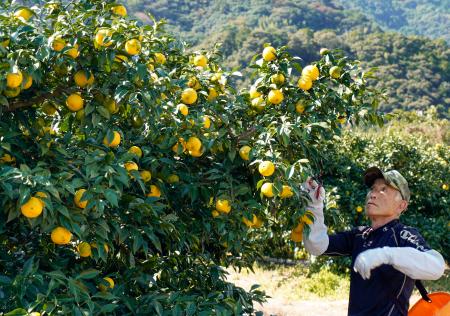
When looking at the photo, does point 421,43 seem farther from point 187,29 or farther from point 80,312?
point 80,312

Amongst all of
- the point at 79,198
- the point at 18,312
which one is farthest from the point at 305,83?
the point at 18,312

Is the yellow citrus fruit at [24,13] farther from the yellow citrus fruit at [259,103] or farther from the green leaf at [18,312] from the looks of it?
the green leaf at [18,312]

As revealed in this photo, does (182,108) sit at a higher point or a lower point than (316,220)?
higher

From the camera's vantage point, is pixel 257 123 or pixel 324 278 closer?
pixel 257 123

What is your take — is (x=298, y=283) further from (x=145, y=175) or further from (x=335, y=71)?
(x=145, y=175)

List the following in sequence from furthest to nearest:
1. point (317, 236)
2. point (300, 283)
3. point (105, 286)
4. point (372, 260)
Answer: point (300, 283)
point (317, 236)
point (372, 260)
point (105, 286)

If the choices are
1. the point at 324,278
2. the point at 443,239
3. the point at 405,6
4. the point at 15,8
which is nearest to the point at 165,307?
the point at 15,8

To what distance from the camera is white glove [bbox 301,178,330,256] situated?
2.58 metres

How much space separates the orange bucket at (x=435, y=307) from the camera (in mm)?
2484

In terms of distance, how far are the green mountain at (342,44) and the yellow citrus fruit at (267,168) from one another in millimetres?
16796

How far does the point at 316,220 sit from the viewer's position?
2.62 metres

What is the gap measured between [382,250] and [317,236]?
397mm

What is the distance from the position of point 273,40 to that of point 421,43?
636 cm

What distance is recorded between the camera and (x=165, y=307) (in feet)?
6.49
